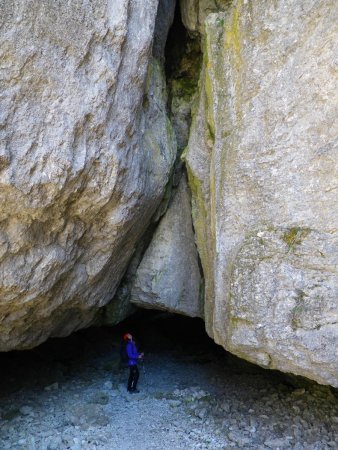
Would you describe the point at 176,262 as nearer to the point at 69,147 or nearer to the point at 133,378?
the point at 133,378

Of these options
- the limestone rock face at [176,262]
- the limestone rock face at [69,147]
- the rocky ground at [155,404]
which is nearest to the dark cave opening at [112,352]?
the rocky ground at [155,404]

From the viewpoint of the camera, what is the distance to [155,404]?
5.32m

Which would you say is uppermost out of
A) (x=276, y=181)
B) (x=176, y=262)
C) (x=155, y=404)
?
(x=276, y=181)

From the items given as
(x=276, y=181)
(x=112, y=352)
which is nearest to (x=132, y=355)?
(x=112, y=352)

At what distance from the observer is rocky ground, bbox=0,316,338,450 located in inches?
176

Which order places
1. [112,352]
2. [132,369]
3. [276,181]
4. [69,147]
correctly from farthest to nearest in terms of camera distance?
[112,352], [132,369], [276,181], [69,147]

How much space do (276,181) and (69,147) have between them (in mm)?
1948

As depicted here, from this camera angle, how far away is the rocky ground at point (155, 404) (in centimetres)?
447

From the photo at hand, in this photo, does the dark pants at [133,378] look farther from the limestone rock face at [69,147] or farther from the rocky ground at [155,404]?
the limestone rock face at [69,147]

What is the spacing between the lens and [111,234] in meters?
4.38

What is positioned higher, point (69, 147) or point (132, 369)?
point (69, 147)

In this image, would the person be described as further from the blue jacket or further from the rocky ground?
the rocky ground

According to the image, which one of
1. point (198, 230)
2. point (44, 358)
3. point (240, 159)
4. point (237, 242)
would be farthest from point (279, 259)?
point (44, 358)

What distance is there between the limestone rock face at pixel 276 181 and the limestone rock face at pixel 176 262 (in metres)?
1.05
